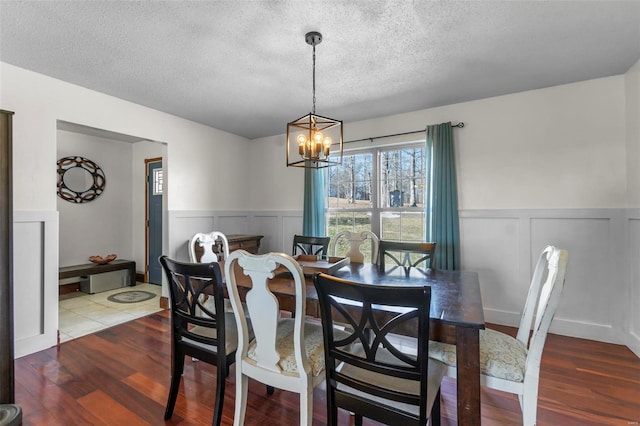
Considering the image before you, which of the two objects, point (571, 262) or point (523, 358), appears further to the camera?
point (571, 262)

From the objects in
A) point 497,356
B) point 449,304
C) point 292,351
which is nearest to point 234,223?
point 292,351

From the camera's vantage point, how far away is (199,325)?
1678 millimetres

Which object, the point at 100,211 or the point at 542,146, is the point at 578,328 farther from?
the point at 100,211

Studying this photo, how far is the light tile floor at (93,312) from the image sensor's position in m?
3.03

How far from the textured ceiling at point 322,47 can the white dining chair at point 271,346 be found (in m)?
1.52

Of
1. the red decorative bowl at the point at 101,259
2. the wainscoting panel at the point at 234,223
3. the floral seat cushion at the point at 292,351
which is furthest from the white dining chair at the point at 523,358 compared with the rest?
the red decorative bowl at the point at 101,259

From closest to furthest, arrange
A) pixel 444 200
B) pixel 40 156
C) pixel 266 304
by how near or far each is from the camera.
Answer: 1. pixel 266 304
2. pixel 40 156
3. pixel 444 200

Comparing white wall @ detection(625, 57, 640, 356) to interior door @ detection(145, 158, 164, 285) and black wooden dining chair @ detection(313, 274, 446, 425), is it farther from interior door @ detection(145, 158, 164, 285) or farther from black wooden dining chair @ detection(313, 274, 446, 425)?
interior door @ detection(145, 158, 164, 285)

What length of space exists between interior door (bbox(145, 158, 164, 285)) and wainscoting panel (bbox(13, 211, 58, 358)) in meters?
1.98

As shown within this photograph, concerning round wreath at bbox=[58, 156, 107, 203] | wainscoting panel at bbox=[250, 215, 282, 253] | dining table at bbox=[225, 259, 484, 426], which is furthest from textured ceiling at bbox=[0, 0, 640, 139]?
round wreath at bbox=[58, 156, 107, 203]

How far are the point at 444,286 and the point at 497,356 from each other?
46 centimetres

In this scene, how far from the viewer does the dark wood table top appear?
1.28 metres

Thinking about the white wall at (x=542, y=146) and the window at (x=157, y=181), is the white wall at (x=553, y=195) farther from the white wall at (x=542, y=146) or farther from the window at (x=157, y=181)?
the window at (x=157, y=181)

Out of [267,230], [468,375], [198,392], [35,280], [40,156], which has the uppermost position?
[40,156]
